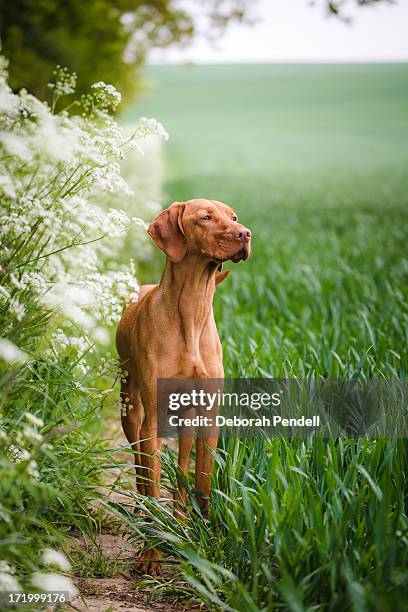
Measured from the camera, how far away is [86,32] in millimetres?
13516

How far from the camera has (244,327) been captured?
5.69m

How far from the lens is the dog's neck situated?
3242 millimetres

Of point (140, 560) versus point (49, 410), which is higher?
point (49, 410)

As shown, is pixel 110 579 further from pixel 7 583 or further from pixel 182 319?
pixel 182 319

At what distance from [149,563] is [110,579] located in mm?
177

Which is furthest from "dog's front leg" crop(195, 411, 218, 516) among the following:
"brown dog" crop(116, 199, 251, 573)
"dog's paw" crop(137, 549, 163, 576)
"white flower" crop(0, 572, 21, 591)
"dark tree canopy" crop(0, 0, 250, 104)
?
"dark tree canopy" crop(0, 0, 250, 104)

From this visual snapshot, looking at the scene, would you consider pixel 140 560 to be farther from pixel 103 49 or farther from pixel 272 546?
pixel 103 49

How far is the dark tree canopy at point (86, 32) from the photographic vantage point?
11.9 m

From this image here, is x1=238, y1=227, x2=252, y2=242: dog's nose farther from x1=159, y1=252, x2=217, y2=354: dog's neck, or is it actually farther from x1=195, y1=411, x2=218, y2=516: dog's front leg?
x1=195, y1=411, x2=218, y2=516: dog's front leg

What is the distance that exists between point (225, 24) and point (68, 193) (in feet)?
34.3

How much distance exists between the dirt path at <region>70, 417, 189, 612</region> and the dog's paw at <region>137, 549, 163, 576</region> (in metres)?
0.04

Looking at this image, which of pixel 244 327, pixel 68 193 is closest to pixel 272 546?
pixel 68 193

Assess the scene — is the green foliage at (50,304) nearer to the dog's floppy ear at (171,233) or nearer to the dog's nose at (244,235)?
the dog's floppy ear at (171,233)


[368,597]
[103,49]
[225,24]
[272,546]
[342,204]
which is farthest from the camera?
[342,204]
